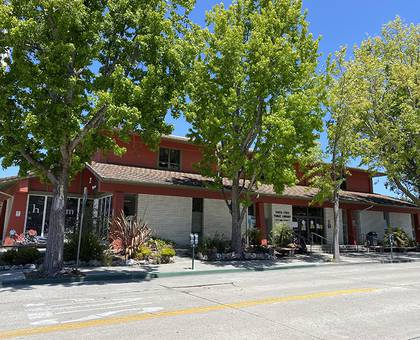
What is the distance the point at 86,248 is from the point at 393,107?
23.2m


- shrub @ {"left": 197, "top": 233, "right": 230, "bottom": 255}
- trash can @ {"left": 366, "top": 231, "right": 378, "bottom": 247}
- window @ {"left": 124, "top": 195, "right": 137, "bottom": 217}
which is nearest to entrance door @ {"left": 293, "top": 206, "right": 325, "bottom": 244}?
trash can @ {"left": 366, "top": 231, "right": 378, "bottom": 247}

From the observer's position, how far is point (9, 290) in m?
10.3

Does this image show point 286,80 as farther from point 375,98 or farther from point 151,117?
point 375,98

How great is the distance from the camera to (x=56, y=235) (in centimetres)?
1268

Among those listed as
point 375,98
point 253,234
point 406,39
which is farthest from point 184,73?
point 406,39

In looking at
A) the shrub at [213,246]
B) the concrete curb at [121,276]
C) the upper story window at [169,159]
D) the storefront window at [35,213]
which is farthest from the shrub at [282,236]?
the storefront window at [35,213]

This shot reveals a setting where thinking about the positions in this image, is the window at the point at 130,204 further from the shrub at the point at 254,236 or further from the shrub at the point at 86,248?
the shrub at the point at 254,236

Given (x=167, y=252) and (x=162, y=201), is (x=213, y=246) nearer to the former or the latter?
(x=167, y=252)

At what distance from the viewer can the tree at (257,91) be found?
16.8 m

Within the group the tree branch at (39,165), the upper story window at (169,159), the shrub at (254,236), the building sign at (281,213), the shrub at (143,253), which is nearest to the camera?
the tree branch at (39,165)

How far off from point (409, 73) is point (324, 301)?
2253 cm

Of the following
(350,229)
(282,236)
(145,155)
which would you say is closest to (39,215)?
(145,155)

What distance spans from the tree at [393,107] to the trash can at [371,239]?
3.77 meters

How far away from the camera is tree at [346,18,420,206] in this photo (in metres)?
25.2
